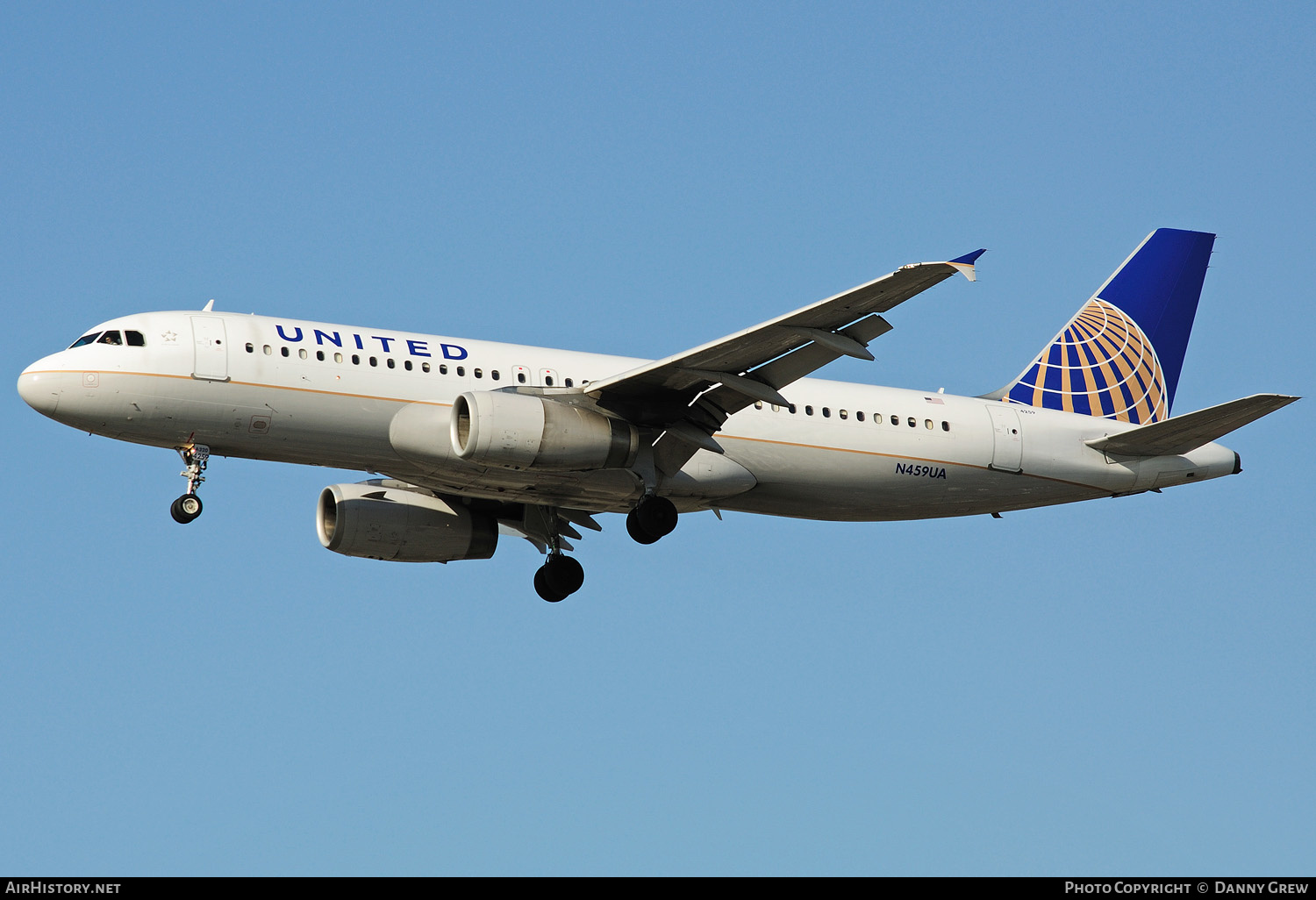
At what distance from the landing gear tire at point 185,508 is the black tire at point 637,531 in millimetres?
7913

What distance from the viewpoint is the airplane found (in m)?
27.7

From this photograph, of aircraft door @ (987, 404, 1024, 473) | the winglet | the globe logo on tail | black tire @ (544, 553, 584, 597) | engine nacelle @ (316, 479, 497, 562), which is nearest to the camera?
the winglet

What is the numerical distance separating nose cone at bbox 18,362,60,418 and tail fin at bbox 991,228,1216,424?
63.6 ft

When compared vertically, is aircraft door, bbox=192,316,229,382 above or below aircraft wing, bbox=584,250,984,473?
above

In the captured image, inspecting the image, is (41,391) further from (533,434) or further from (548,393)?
(548,393)

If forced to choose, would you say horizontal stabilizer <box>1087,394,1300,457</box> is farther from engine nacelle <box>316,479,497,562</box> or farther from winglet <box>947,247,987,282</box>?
engine nacelle <box>316,479,497,562</box>

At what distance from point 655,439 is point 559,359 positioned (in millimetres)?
2502

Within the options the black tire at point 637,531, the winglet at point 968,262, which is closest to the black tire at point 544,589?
the black tire at point 637,531

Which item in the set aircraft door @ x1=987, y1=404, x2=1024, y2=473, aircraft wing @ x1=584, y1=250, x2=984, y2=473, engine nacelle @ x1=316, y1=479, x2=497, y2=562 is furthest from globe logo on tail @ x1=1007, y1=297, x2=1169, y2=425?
engine nacelle @ x1=316, y1=479, x2=497, y2=562

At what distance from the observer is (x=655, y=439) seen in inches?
1161

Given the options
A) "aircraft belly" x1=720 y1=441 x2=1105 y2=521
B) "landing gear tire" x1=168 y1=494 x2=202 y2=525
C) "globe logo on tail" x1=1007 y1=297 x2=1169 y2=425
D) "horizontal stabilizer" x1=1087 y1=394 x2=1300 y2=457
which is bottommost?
"landing gear tire" x1=168 y1=494 x2=202 y2=525

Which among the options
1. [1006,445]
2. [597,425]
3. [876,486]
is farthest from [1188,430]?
[597,425]

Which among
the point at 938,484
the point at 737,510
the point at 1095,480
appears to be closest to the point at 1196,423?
the point at 1095,480

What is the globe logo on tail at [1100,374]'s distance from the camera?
115 ft
